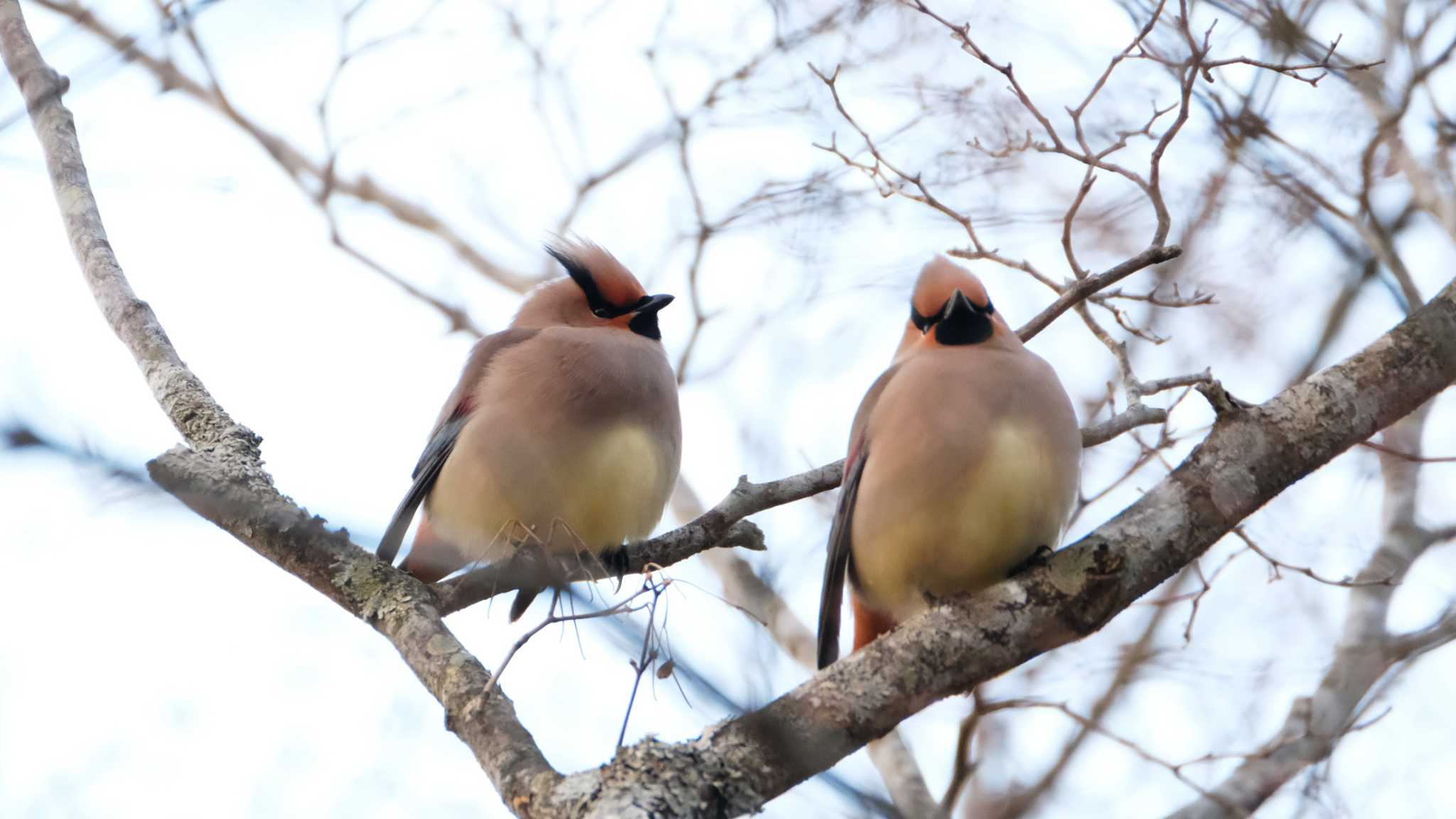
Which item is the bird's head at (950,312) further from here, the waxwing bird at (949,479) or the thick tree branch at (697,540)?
the thick tree branch at (697,540)

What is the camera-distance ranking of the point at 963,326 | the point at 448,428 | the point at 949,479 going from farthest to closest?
the point at 448,428 → the point at 963,326 → the point at 949,479

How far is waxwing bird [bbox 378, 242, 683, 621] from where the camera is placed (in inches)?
172

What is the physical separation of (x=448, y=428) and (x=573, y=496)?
0.79 metres

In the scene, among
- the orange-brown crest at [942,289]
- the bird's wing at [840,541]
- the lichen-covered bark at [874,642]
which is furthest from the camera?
the orange-brown crest at [942,289]

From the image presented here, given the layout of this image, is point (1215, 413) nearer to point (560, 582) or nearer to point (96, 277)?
point (560, 582)

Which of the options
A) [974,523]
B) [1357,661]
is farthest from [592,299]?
[1357,661]

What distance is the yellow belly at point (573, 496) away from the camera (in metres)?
4.34

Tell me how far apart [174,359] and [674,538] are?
4.85ft

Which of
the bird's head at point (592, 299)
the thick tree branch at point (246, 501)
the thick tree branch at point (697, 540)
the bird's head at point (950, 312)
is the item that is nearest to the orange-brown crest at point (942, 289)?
the bird's head at point (950, 312)

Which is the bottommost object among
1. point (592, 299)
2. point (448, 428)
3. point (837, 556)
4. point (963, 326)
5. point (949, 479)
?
point (949, 479)

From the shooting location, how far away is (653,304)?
17.4ft

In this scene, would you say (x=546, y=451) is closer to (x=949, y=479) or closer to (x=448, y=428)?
(x=448, y=428)

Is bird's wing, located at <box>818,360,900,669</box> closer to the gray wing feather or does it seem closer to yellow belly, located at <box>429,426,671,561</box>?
the gray wing feather

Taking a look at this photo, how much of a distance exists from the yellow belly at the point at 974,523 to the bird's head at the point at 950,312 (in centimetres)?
56
